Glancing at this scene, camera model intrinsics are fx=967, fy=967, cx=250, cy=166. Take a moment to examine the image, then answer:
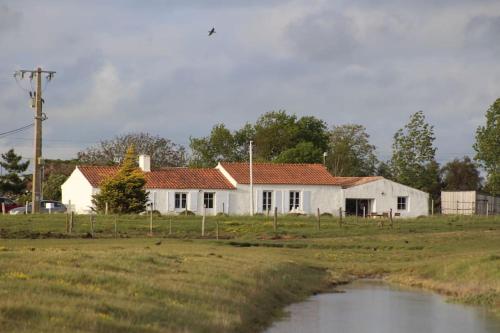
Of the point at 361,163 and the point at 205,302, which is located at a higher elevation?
the point at 361,163

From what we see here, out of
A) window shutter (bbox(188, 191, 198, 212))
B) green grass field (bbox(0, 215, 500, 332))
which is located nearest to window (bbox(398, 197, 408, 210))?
green grass field (bbox(0, 215, 500, 332))

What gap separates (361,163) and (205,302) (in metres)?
112

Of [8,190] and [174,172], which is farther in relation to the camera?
[8,190]

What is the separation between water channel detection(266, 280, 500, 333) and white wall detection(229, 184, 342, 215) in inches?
1818

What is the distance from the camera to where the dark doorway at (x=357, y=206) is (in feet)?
286

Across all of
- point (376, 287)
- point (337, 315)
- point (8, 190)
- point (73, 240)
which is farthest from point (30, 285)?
point (8, 190)

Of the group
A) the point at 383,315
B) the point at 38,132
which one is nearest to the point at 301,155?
the point at 38,132

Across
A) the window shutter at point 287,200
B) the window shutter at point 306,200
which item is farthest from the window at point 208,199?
the window shutter at point 306,200

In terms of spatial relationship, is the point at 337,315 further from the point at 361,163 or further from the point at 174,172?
the point at 361,163

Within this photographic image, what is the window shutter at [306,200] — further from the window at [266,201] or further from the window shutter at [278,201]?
the window at [266,201]

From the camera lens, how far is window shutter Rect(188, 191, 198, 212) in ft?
268

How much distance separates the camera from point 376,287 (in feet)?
128

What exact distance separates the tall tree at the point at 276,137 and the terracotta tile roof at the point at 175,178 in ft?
116

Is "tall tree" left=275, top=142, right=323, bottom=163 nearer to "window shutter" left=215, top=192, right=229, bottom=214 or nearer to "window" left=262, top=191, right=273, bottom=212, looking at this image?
"window" left=262, top=191, right=273, bottom=212
